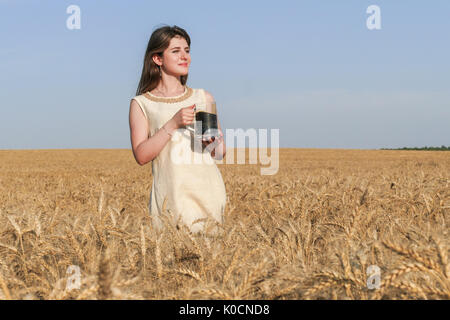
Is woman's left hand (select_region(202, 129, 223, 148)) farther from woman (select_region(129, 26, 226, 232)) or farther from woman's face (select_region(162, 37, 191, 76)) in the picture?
woman's face (select_region(162, 37, 191, 76))

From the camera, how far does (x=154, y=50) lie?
10.2ft

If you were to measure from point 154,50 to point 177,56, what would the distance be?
0.18 metres

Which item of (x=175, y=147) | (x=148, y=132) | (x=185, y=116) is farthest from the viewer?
(x=148, y=132)

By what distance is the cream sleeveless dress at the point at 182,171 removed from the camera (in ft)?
10.1

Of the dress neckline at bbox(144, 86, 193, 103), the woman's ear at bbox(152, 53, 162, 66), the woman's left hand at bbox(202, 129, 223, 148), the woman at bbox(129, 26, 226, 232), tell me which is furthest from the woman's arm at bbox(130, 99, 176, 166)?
the woman's ear at bbox(152, 53, 162, 66)

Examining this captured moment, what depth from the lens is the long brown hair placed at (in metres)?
3.08

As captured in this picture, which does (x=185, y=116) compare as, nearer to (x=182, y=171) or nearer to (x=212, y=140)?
(x=212, y=140)

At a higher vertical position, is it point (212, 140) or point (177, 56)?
point (177, 56)

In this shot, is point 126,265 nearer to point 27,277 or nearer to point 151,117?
point 27,277

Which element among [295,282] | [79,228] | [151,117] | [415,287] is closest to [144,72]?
[151,117]

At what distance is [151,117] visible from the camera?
3.14 m

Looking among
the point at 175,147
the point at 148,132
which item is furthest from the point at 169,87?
the point at 175,147
